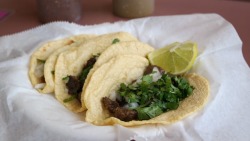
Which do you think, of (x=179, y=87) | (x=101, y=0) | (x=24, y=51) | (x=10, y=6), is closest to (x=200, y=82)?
(x=179, y=87)

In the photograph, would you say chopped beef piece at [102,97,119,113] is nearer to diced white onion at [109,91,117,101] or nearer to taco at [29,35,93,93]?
diced white onion at [109,91,117,101]

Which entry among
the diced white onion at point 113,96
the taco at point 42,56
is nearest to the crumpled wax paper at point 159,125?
the taco at point 42,56

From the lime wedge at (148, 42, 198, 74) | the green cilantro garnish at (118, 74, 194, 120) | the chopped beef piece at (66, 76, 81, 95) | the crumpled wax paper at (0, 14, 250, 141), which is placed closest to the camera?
the crumpled wax paper at (0, 14, 250, 141)

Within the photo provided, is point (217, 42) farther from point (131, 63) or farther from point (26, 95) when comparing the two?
point (26, 95)

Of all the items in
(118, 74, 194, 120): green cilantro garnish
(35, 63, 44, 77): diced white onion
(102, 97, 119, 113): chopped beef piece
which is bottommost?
(35, 63, 44, 77): diced white onion

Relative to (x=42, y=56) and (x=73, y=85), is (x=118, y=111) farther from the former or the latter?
(x=42, y=56)

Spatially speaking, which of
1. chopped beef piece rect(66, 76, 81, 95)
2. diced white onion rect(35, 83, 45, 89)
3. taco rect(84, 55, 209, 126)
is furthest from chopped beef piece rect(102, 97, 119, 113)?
diced white onion rect(35, 83, 45, 89)

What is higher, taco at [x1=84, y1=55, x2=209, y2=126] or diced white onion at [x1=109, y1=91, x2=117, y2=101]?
taco at [x1=84, y1=55, x2=209, y2=126]

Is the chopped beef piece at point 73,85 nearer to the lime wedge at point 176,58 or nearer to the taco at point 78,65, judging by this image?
the taco at point 78,65
